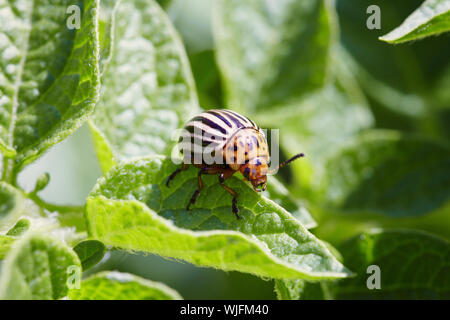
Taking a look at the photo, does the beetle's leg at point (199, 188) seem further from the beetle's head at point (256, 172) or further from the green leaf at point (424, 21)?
the green leaf at point (424, 21)

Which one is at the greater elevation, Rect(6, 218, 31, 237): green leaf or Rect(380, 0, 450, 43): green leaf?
Rect(380, 0, 450, 43): green leaf

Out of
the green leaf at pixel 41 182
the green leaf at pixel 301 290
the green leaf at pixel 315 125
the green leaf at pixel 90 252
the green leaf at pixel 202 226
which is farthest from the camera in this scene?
the green leaf at pixel 315 125

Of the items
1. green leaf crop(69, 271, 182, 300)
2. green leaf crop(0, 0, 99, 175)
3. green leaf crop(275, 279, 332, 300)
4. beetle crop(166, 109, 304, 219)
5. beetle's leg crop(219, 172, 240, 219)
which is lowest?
green leaf crop(275, 279, 332, 300)

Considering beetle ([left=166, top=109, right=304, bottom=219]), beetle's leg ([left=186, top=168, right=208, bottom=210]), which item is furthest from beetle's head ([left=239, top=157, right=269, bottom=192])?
beetle's leg ([left=186, top=168, right=208, bottom=210])

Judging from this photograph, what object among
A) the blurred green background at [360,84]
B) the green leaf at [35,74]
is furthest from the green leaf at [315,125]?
the green leaf at [35,74]

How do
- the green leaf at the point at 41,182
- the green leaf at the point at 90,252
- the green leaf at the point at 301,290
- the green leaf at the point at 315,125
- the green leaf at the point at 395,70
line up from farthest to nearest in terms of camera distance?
1. the green leaf at the point at 395,70
2. the green leaf at the point at 315,125
3. the green leaf at the point at 41,182
4. the green leaf at the point at 301,290
5. the green leaf at the point at 90,252

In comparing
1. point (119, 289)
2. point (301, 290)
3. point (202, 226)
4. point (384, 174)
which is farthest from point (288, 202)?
point (384, 174)

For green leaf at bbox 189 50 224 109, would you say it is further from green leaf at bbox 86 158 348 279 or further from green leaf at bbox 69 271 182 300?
green leaf at bbox 69 271 182 300
